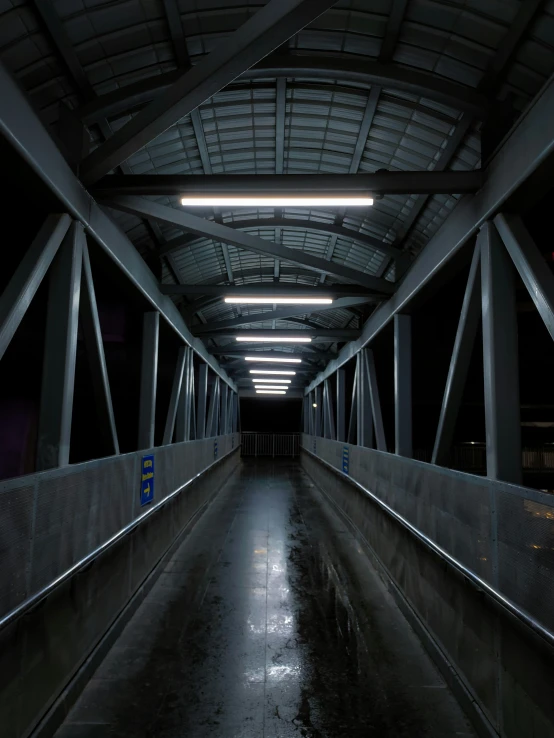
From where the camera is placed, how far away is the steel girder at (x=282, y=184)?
4.66 meters

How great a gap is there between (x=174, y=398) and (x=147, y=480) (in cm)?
367

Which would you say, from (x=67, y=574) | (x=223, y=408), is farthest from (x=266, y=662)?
(x=223, y=408)

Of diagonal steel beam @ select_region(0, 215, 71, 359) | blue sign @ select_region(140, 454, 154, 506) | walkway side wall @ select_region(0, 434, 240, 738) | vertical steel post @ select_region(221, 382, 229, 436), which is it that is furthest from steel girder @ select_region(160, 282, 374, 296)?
vertical steel post @ select_region(221, 382, 229, 436)

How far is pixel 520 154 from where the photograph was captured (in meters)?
3.67

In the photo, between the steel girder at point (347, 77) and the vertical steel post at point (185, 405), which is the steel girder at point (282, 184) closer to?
the steel girder at point (347, 77)

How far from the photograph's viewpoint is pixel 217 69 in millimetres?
3420

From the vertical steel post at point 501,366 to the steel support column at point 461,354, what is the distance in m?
0.38

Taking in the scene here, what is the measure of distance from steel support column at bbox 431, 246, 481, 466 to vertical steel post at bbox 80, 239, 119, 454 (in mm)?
3531

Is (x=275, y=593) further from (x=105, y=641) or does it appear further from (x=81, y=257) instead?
(x=81, y=257)

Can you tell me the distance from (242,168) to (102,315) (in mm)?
3843

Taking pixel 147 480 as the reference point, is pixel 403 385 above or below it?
above

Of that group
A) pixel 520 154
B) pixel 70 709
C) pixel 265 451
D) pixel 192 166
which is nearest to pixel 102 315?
pixel 192 166

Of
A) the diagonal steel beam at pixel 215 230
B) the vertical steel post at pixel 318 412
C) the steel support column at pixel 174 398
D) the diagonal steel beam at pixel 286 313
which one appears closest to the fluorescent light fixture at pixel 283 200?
the diagonal steel beam at pixel 215 230

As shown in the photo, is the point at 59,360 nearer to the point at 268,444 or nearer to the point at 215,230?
the point at 215,230
